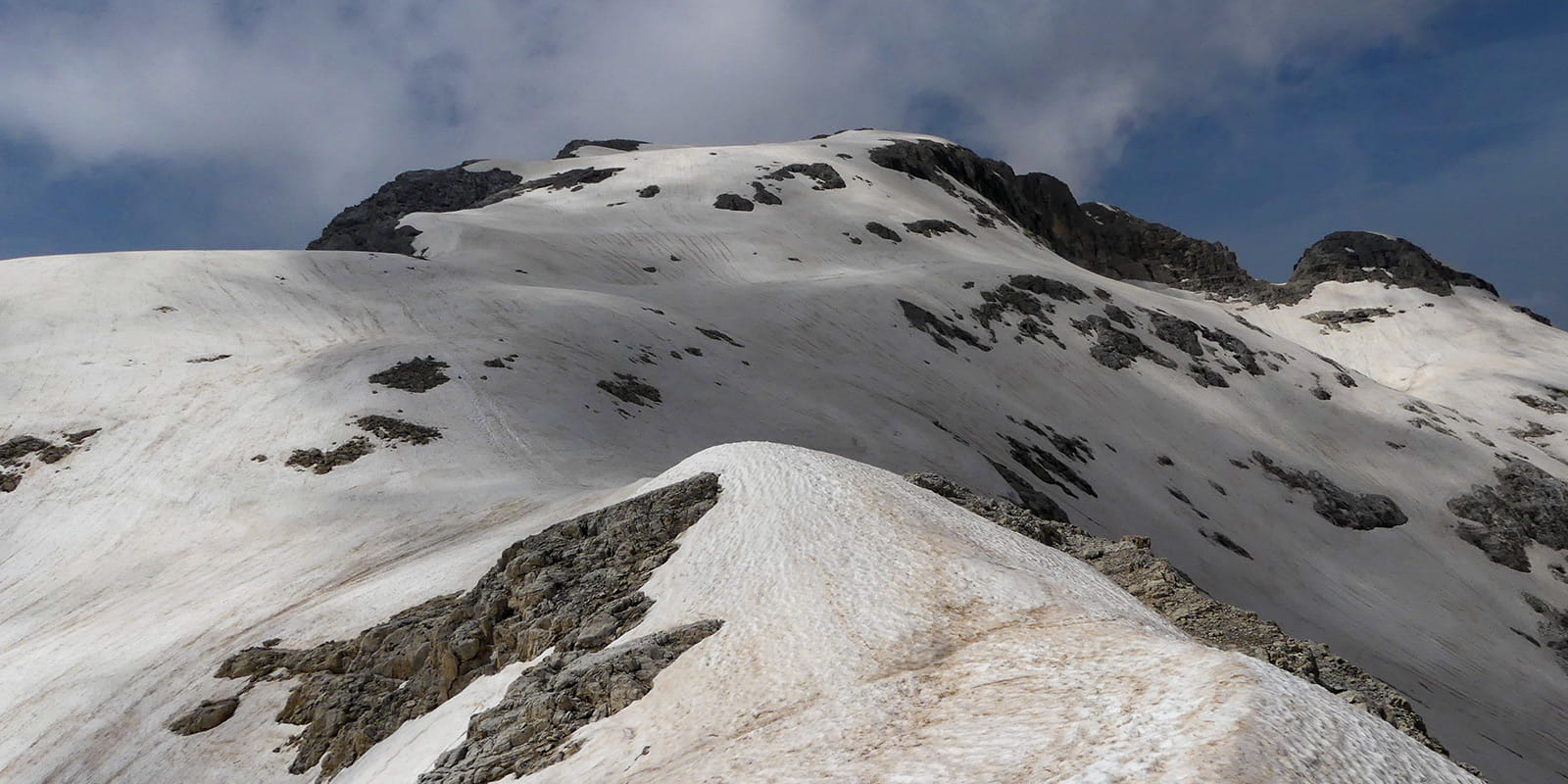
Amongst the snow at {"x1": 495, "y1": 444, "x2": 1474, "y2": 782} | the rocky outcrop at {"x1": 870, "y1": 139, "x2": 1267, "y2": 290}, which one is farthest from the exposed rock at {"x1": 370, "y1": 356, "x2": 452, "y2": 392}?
the rocky outcrop at {"x1": 870, "y1": 139, "x2": 1267, "y2": 290}

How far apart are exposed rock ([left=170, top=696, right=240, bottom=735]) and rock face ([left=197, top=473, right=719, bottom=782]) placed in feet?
0.19

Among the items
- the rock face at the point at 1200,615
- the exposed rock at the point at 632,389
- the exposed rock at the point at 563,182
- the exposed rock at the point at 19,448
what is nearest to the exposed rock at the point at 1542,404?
the exposed rock at the point at 632,389

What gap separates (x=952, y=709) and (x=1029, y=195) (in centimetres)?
13165

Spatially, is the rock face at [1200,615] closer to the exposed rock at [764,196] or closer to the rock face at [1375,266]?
the exposed rock at [764,196]

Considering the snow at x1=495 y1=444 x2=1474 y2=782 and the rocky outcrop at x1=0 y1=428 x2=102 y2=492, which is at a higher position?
the rocky outcrop at x1=0 y1=428 x2=102 y2=492

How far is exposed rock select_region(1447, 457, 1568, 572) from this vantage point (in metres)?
55.8

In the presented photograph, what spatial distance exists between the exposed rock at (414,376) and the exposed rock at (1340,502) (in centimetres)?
4732

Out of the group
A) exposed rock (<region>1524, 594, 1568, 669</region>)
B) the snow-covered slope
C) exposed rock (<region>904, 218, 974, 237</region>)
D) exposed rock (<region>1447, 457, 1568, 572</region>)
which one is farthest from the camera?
exposed rock (<region>904, 218, 974, 237</region>)

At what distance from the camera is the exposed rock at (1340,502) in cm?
5516

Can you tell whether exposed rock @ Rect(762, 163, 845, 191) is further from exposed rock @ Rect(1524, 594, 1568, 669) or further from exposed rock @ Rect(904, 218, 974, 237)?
exposed rock @ Rect(1524, 594, 1568, 669)

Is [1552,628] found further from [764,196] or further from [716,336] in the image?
[764,196]

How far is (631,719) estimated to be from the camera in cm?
1024

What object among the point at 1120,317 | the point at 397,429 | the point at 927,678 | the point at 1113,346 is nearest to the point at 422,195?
the point at 1120,317

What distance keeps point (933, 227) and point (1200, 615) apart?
82.0 meters
